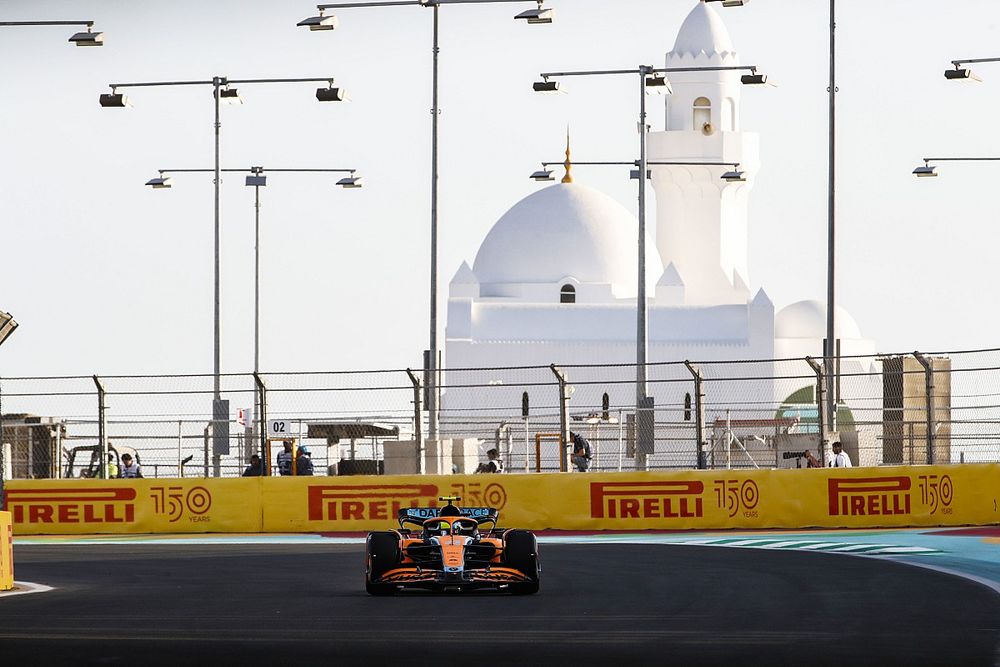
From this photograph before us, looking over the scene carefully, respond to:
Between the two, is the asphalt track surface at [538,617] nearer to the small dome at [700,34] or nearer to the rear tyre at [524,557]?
the rear tyre at [524,557]

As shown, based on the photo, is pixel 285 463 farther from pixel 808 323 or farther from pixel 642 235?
pixel 808 323

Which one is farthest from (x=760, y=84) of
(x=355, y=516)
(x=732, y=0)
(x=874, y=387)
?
(x=874, y=387)

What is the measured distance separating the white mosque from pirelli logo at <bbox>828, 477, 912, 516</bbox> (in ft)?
167

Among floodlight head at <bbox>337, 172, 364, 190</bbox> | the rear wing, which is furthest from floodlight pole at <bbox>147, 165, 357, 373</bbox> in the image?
the rear wing

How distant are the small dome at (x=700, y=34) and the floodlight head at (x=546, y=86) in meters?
53.3

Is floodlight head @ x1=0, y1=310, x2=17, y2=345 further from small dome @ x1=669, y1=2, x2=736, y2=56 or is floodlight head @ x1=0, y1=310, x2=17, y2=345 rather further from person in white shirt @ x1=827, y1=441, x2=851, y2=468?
small dome @ x1=669, y1=2, x2=736, y2=56

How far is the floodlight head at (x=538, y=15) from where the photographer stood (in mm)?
30109

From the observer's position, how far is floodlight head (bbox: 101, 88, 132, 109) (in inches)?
1339

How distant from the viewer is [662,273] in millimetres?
88875

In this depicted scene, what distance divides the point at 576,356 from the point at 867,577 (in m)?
65.4

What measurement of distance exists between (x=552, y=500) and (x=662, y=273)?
62.0 metres

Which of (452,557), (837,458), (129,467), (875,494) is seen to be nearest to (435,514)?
(452,557)

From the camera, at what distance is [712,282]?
8994cm

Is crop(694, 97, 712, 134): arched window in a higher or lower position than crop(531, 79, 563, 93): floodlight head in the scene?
higher
